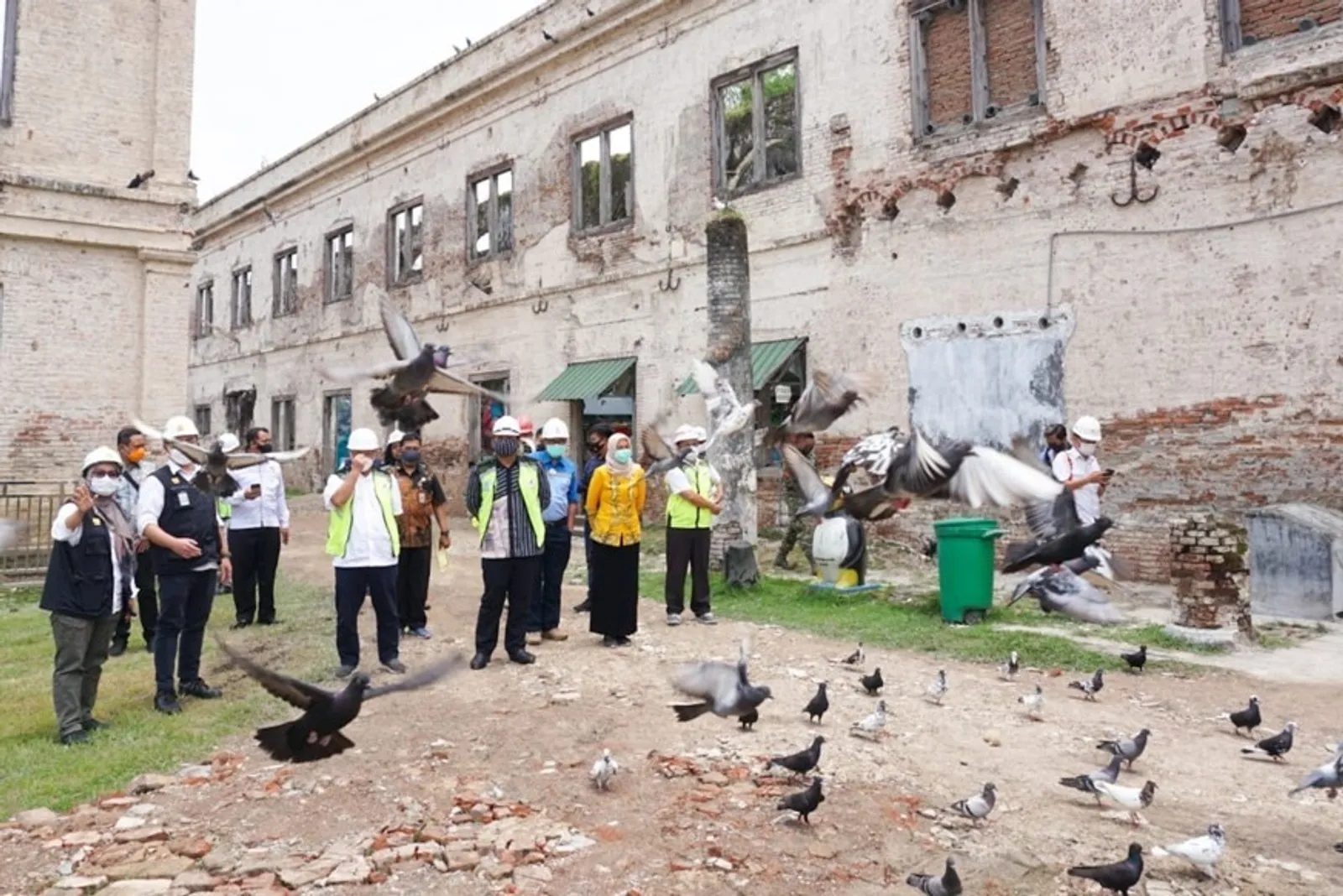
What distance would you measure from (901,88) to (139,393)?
1236 centimetres

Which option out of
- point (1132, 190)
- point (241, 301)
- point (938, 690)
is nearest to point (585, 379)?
point (1132, 190)

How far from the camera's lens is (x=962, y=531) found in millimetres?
8492

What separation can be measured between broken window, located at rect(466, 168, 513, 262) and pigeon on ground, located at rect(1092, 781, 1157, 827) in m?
16.9

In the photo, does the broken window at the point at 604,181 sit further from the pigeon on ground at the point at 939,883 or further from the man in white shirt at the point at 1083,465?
the pigeon on ground at the point at 939,883

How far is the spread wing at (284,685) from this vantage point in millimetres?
3881

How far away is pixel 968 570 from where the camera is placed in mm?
8461

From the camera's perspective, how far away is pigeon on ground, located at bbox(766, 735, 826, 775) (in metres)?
4.59

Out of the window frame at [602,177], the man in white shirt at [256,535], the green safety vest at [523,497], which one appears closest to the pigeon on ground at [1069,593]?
the green safety vest at [523,497]

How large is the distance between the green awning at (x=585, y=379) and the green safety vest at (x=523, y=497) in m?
8.91

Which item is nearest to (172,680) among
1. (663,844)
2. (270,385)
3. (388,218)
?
(663,844)

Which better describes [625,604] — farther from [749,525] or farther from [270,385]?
[270,385]

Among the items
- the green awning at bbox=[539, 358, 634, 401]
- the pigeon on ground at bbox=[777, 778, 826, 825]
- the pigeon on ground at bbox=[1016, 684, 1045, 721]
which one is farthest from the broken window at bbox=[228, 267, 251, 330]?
the pigeon on ground at bbox=[777, 778, 826, 825]

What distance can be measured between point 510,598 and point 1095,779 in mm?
4494

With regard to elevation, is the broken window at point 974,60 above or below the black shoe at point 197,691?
above
